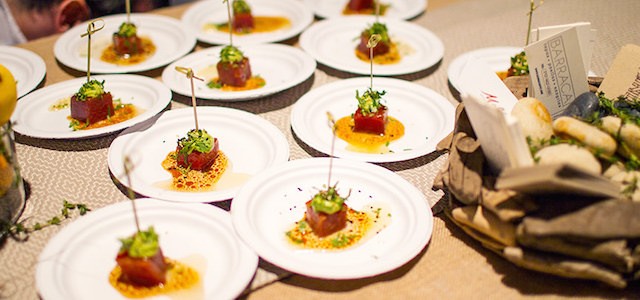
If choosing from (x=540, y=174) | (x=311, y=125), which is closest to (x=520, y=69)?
(x=311, y=125)

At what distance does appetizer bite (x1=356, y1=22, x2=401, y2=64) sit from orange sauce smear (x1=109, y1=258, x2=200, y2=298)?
1.50m

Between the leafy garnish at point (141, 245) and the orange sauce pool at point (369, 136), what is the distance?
2.86 ft

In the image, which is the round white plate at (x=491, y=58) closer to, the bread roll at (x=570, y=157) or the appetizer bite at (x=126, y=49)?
the bread roll at (x=570, y=157)

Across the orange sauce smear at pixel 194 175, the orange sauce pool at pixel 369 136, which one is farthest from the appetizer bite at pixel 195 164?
the orange sauce pool at pixel 369 136

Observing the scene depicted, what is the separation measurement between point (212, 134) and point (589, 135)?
4.14ft

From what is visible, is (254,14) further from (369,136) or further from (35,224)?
(35,224)

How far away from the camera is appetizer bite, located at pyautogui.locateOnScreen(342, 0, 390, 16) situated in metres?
3.25

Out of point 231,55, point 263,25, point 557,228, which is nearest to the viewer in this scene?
point 557,228

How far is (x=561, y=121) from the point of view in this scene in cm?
158

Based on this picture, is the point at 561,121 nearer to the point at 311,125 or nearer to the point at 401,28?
the point at 311,125

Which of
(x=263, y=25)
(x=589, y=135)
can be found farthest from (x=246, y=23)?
(x=589, y=135)

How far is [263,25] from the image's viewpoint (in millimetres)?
3062

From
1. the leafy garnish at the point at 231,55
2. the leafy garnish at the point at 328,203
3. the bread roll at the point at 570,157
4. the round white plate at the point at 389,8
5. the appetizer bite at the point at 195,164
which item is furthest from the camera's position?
the round white plate at the point at 389,8

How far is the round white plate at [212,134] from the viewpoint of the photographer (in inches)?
68.9
